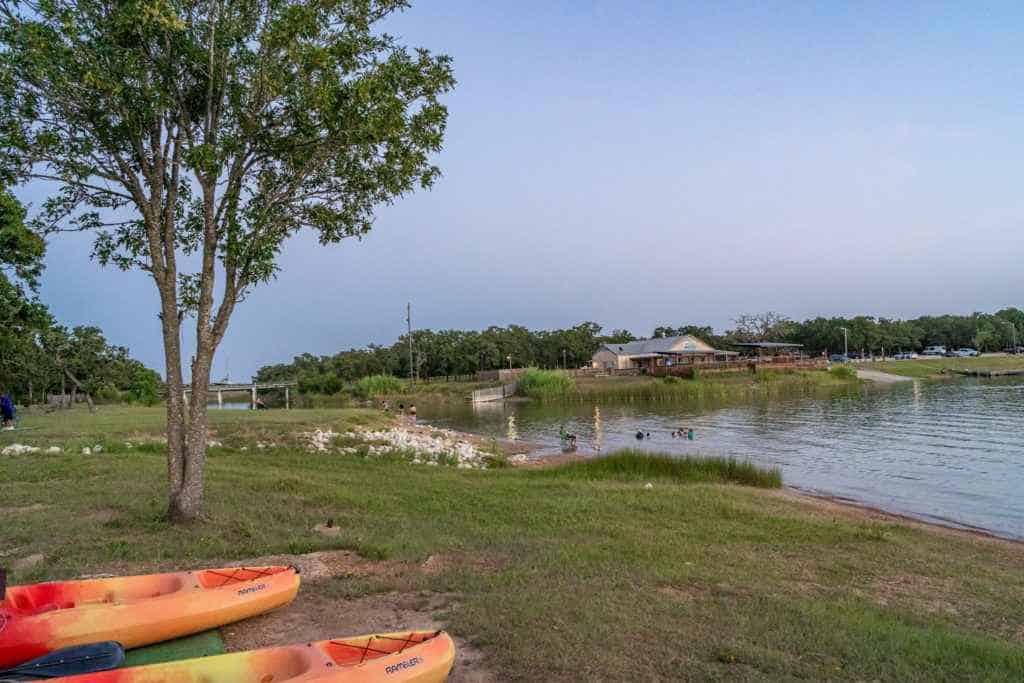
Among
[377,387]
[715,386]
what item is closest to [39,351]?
[377,387]

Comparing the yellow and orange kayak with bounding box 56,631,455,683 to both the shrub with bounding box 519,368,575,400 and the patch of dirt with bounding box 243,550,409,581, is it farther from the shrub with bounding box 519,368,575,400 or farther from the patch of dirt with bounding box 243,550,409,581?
the shrub with bounding box 519,368,575,400

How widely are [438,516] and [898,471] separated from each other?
15.8 m

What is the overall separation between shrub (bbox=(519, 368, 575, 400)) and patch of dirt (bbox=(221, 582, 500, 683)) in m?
58.3

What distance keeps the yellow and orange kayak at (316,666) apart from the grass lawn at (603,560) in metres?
0.57

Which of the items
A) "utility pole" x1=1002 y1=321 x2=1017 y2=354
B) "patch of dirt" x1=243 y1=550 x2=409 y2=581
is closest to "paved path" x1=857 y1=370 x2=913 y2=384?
"utility pole" x1=1002 y1=321 x2=1017 y2=354

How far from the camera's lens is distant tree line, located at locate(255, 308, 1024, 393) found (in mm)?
97500

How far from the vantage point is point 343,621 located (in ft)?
20.0

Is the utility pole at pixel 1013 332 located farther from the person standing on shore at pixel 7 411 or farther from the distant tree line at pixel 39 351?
the person standing on shore at pixel 7 411

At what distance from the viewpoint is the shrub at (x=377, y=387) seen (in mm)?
73688

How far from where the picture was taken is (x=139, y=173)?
9.66 m

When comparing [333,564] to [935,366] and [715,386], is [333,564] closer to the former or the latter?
[715,386]

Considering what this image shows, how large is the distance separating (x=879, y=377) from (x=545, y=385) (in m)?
36.3

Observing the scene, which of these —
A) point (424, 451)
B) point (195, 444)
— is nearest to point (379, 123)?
point (195, 444)

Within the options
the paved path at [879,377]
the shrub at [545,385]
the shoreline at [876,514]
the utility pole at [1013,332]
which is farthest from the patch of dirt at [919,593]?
the utility pole at [1013,332]
